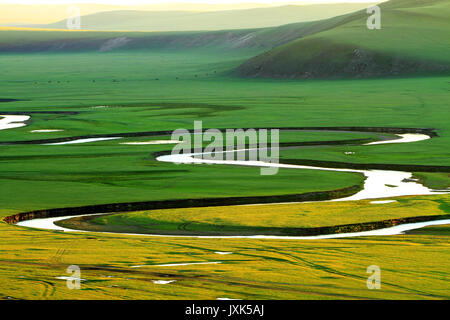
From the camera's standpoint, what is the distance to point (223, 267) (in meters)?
21.2

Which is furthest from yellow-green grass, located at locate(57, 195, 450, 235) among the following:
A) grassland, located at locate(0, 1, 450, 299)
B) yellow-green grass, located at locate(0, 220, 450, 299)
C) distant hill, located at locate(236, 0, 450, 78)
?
distant hill, located at locate(236, 0, 450, 78)

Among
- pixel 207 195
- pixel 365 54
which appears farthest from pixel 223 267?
pixel 365 54

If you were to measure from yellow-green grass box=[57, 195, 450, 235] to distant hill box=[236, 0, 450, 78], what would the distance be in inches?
4120

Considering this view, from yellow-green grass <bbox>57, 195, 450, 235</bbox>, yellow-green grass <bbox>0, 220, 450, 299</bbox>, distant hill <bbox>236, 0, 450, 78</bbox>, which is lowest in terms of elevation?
yellow-green grass <bbox>0, 220, 450, 299</bbox>

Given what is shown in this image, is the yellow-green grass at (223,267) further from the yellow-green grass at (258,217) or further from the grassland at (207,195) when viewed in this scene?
the yellow-green grass at (258,217)

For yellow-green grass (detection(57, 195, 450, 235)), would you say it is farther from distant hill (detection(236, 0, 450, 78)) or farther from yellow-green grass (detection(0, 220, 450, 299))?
distant hill (detection(236, 0, 450, 78))

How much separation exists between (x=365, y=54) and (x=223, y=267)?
12401 cm

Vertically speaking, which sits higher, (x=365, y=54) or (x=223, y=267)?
(x=365, y=54)

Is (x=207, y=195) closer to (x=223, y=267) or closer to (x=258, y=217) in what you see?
(x=258, y=217)

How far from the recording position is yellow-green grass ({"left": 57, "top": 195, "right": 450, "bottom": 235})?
1127 inches

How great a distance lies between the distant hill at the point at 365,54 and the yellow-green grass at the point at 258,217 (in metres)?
105

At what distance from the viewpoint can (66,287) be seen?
18891 millimetres

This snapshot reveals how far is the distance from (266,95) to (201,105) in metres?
16.9

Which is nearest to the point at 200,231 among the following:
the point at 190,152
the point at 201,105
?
the point at 190,152
